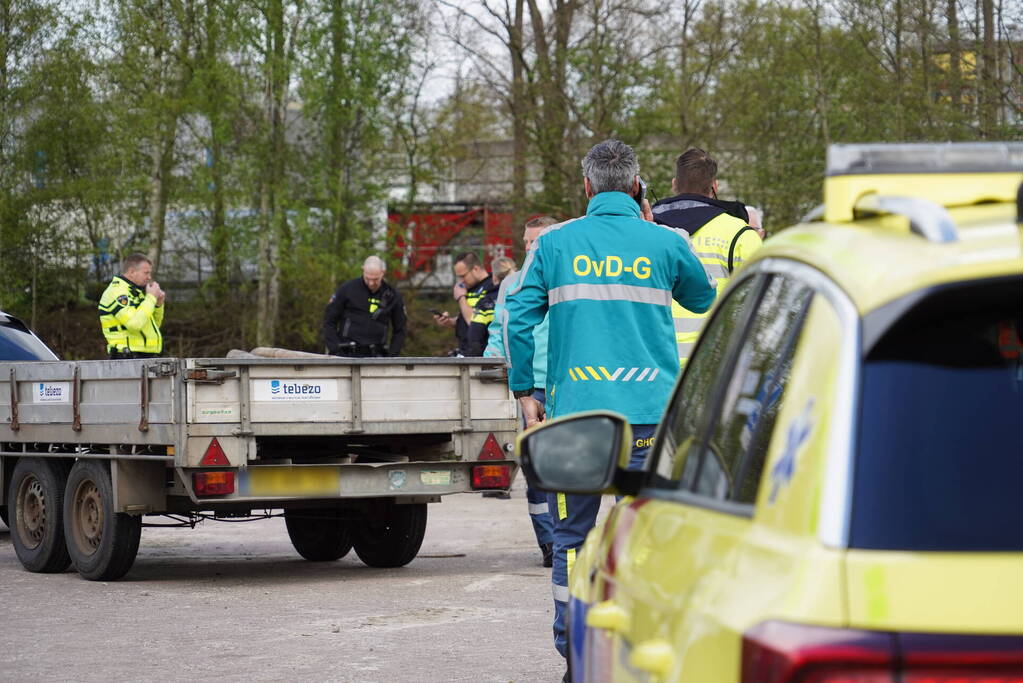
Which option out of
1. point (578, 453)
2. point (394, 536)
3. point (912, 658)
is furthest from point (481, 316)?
point (912, 658)

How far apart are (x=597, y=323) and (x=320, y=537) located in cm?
604

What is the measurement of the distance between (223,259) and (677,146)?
9946 mm

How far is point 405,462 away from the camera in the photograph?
1025 cm

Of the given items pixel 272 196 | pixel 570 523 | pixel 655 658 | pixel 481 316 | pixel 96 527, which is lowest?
pixel 96 527

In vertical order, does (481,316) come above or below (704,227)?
below

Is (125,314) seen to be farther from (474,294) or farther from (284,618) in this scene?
(284,618)

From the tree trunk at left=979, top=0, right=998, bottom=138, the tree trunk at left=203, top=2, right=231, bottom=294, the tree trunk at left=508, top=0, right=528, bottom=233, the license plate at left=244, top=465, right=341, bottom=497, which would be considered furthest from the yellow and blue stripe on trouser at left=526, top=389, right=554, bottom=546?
the tree trunk at left=203, top=2, right=231, bottom=294

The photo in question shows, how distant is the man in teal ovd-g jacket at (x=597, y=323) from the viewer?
5988 millimetres

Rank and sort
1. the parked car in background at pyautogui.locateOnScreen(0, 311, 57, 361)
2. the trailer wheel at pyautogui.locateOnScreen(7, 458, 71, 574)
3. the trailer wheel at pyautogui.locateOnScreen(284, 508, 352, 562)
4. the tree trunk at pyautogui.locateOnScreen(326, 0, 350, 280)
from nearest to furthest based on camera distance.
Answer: the trailer wheel at pyautogui.locateOnScreen(7, 458, 71, 574)
the trailer wheel at pyautogui.locateOnScreen(284, 508, 352, 562)
the parked car in background at pyautogui.locateOnScreen(0, 311, 57, 361)
the tree trunk at pyautogui.locateOnScreen(326, 0, 350, 280)

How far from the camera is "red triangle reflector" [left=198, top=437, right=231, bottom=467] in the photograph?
374 inches

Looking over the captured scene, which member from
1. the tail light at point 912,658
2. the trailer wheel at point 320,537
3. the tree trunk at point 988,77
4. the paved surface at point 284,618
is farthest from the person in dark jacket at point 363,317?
the tail light at point 912,658

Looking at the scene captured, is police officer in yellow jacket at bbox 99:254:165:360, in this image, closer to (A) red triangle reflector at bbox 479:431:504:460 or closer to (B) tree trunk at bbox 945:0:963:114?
(A) red triangle reflector at bbox 479:431:504:460

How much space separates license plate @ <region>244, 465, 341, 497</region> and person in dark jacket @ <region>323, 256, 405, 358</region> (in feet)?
26.9

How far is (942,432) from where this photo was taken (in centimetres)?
220
